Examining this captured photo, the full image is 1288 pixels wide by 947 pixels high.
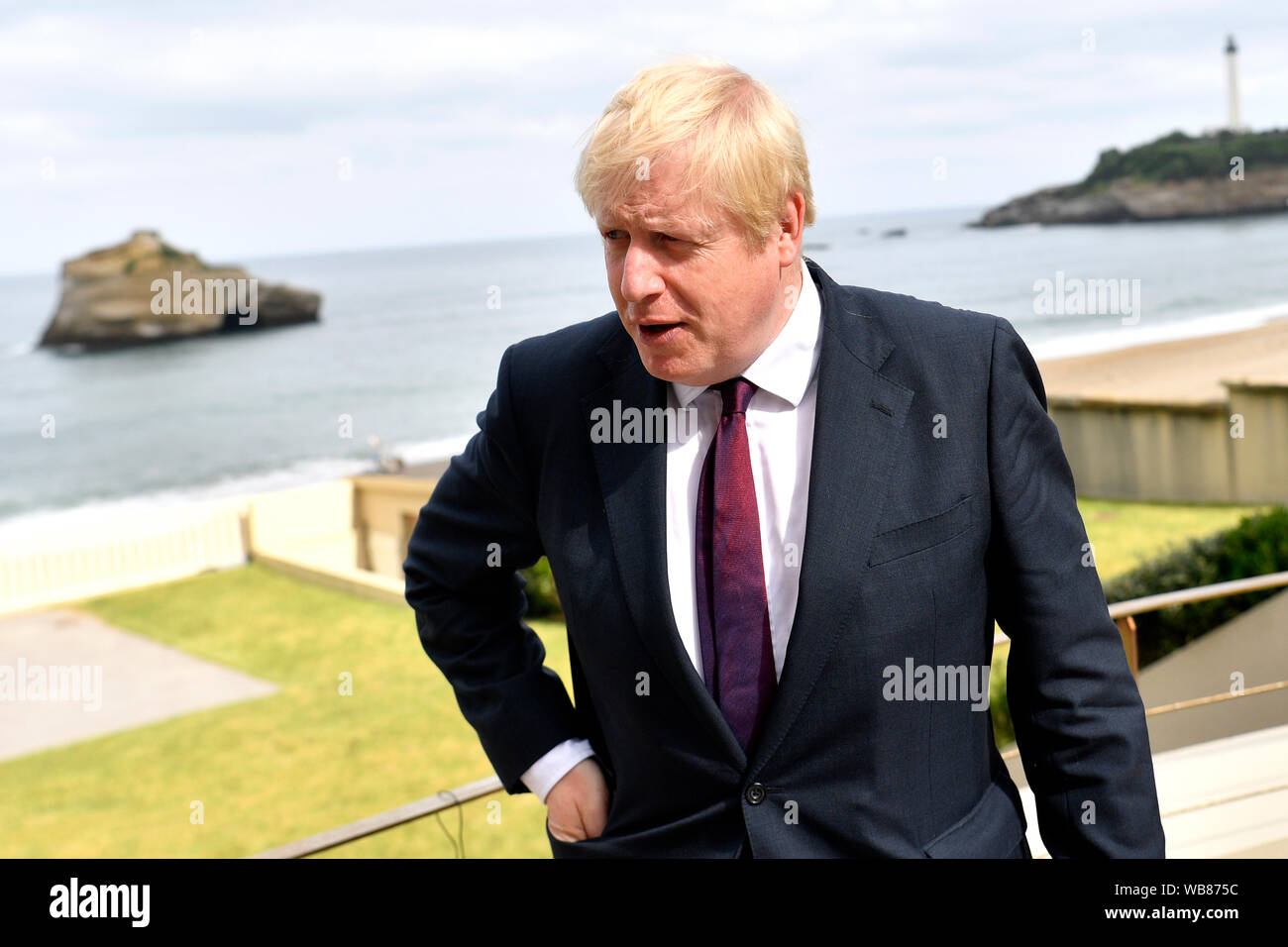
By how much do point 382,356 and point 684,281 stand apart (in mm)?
58703

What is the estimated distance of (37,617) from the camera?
2573cm

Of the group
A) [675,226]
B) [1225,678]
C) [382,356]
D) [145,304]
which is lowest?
[1225,678]

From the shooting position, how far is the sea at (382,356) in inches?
1804

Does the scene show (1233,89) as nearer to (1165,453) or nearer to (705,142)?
(1165,453)

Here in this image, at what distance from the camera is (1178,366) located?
119 ft

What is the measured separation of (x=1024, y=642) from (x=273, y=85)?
84.4 m

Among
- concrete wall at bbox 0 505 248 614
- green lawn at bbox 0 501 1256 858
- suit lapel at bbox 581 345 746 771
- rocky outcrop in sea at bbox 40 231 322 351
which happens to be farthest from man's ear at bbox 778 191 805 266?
rocky outcrop in sea at bbox 40 231 322 351

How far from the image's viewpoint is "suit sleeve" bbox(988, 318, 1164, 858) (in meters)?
1.43

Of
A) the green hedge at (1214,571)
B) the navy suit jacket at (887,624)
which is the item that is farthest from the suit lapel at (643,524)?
the green hedge at (1214,571)

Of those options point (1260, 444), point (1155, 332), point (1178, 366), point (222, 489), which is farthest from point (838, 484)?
point (1155, 332)

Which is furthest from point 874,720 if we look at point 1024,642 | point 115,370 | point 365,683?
point 115,370

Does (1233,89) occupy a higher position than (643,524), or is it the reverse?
(1233,89)

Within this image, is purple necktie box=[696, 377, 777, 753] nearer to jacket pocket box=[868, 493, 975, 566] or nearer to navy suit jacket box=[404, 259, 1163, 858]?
navy suit jacket box=[404, 259, 1163, 858]

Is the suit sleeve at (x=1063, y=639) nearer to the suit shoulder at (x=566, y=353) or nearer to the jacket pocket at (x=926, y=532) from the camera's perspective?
the jacket pocket at (x=926, y=532)
